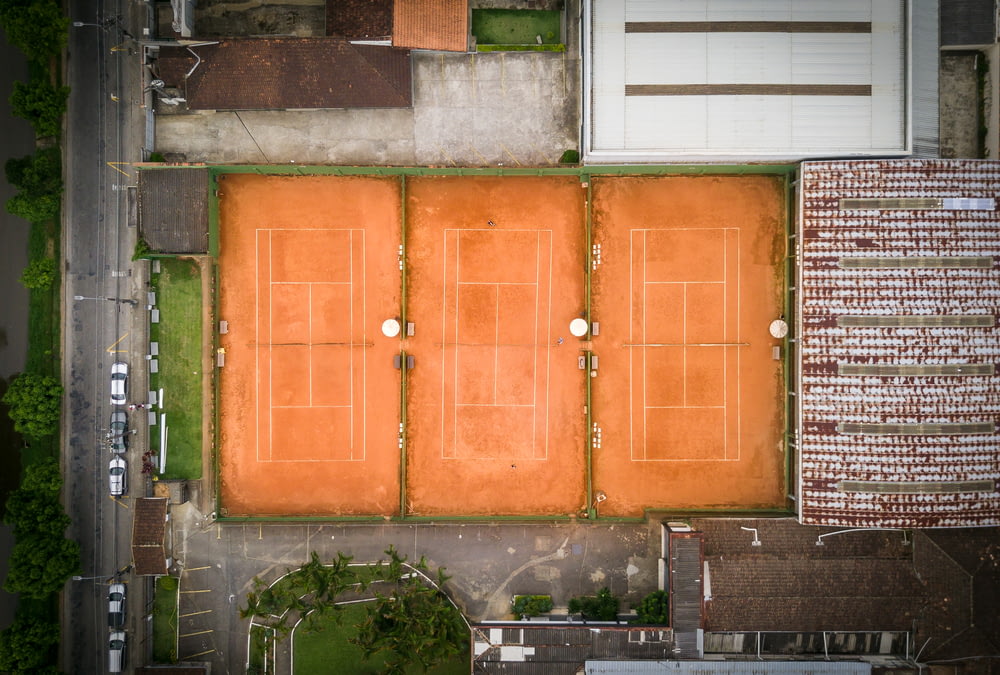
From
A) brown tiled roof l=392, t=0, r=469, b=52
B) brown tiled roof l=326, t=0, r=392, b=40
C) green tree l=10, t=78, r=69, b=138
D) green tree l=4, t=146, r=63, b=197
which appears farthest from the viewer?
brown tiled roof l=326, t=0, r=392, b=40

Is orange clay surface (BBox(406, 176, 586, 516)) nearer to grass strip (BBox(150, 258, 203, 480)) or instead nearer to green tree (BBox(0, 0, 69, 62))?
grass strip (BBox(150, 258, 203, 480))

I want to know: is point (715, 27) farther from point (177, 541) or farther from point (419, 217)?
point (177, 541)

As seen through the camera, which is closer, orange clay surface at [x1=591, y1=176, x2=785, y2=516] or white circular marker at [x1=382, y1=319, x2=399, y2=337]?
white circular marker at [x1=382, y1=319, x2=399, y2=337]

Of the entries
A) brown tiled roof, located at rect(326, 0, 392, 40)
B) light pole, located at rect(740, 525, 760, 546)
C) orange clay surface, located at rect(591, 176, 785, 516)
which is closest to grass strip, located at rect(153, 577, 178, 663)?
orange clay surface, located at rect(591, 176, 785, 516)

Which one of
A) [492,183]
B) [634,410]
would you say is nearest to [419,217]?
[492,183]

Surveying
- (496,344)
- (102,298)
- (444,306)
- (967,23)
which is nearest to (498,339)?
(496,344)

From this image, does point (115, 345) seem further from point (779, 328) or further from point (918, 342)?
point (918, 342)
